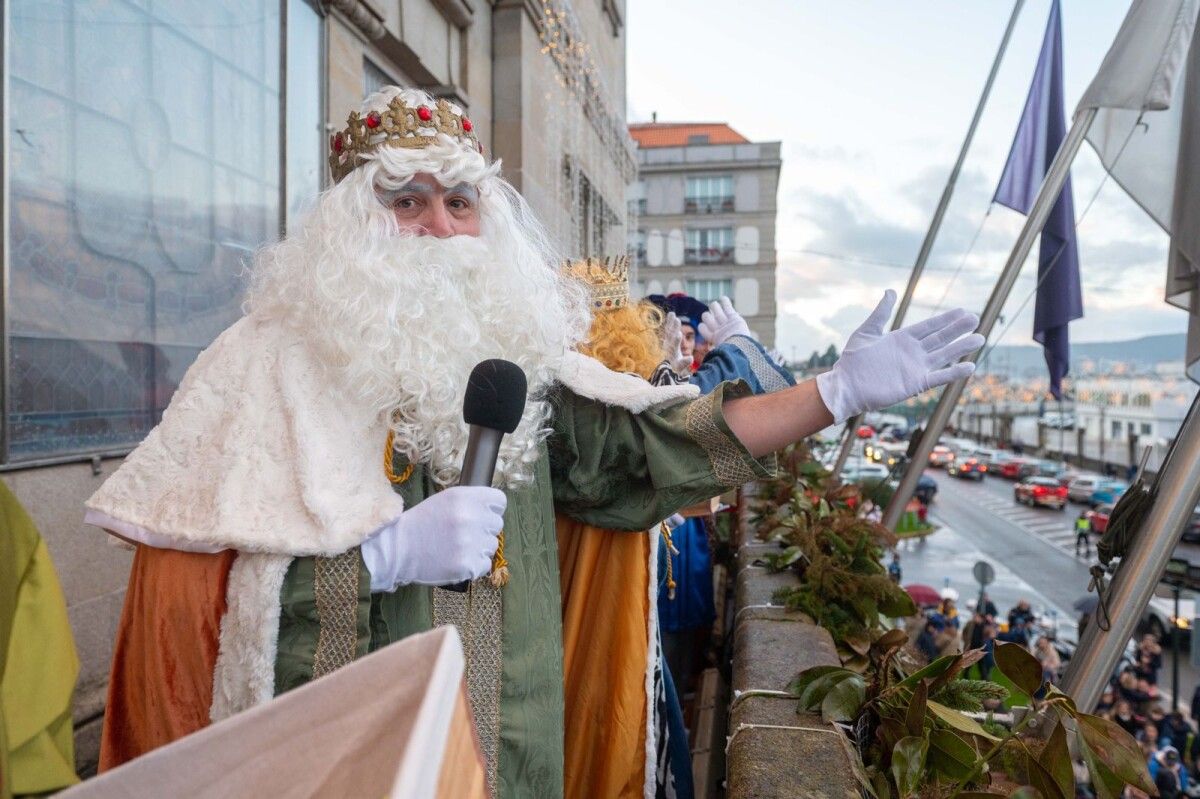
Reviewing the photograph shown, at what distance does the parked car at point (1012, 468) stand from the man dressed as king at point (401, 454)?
4985 centimetres

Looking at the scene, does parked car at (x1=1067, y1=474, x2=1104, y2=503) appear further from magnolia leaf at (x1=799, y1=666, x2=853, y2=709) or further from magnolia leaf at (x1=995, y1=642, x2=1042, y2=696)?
magnolia leaf at (x1=995, y1=642, x2=1042, y2=696)

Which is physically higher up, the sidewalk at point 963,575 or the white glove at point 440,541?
the white glove at point 440,541

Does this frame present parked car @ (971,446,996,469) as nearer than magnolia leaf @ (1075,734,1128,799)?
No

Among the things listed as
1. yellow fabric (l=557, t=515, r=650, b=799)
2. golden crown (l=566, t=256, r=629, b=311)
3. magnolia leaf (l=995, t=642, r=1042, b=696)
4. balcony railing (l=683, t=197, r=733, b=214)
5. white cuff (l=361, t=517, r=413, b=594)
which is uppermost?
balcony railing (l=683, t=197, r=733, b=214)

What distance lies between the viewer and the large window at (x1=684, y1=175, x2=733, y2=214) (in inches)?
1585

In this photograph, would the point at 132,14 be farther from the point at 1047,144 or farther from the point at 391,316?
the point at 1047,144

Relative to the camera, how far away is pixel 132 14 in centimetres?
319

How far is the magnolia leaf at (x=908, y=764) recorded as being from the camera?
140cm

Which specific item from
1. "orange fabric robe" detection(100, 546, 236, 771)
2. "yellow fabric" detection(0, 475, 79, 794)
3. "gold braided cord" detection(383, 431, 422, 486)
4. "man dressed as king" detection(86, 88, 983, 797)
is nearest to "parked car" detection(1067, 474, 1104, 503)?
"man dressed as king" detection(86, 88, 983, 797)

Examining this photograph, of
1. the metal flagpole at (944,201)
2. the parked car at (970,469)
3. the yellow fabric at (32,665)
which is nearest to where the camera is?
the yellow fabric at (32,665)

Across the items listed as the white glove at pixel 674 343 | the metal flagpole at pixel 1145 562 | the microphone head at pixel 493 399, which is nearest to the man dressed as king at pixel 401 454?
the microphone head at pixel 493 399

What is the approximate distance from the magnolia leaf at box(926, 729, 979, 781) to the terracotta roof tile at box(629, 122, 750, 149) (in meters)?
43.5

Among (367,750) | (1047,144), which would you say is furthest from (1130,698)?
(367,750)

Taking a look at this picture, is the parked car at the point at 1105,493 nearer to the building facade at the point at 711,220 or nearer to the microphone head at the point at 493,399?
the building facade at the point at 711,220
